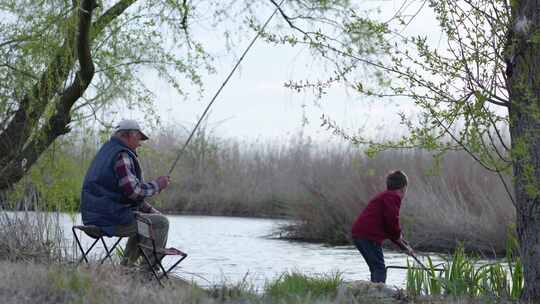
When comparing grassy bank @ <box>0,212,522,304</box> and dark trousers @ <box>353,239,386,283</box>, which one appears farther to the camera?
dark trousers @ <box>353,239,386,283</box>

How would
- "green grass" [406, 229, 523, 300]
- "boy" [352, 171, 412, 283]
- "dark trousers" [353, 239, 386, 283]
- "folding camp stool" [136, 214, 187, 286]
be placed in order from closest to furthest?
"folding camp stool" [136, 214, 187, 286] → "green grass" [406, 229, 523, 300] → "boy" [352, 171, 412, 283] → "dark trousers" [353, 239, 386, 283]

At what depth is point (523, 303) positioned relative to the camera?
759cm

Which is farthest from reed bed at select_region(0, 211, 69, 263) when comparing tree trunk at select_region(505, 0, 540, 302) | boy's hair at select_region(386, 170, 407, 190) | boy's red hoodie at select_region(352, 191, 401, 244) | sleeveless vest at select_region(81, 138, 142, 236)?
tree trunk at select_region(505, 0, 540, 302)

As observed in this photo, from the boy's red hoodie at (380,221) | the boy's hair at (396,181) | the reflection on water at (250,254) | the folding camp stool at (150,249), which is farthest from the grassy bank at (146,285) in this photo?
the reflection on water at (250,254)

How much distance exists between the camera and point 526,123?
769 cm

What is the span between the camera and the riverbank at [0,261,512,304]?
5.96m

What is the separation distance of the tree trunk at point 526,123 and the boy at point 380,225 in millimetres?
1360

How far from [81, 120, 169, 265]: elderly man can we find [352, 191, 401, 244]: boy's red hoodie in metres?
2.35

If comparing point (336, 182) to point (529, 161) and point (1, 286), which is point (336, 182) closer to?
point (529, 161)

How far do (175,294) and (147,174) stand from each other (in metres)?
16.7

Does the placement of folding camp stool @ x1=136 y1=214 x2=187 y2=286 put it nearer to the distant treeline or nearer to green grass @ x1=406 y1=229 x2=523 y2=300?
green grass @ x1=406 y1=229 x2=523 y2=300

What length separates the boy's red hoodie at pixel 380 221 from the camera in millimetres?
8914

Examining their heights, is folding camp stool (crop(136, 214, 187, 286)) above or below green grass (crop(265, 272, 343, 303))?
above

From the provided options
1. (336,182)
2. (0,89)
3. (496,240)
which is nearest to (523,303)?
(0,89)
